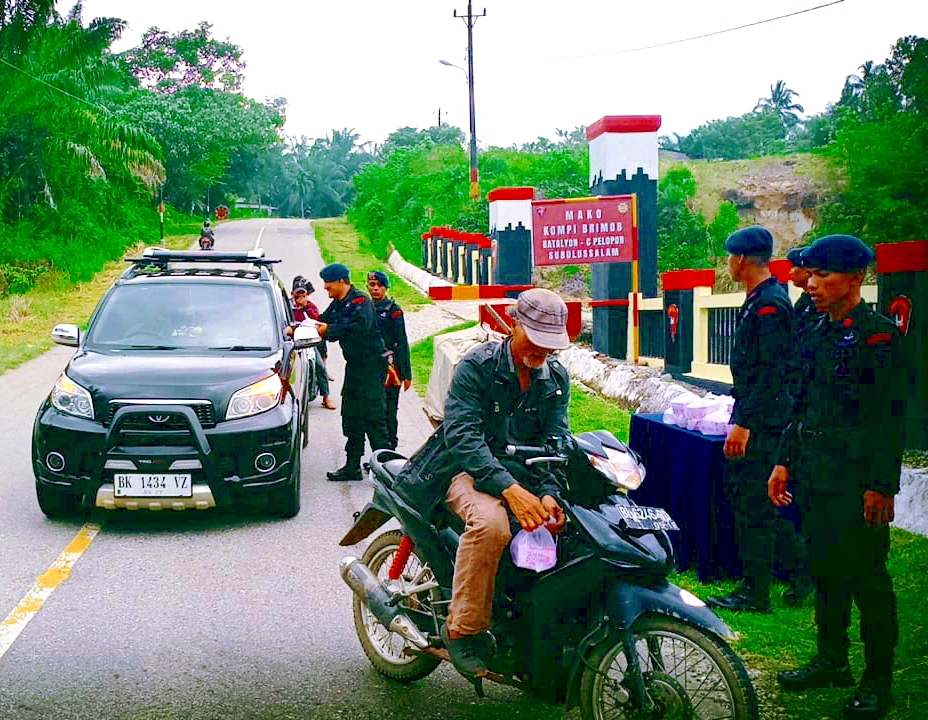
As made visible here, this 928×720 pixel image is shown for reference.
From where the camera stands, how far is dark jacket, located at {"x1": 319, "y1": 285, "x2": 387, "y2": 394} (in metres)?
8.92

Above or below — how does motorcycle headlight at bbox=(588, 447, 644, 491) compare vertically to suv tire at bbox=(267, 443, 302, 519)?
above

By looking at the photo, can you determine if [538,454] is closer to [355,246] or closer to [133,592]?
[133,592]

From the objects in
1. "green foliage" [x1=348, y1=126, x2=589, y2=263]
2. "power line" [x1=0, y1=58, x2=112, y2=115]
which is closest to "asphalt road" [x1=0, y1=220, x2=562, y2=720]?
"power line" [x1=0, y1=58, x2=112, y2=115]

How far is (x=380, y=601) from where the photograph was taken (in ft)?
15.3

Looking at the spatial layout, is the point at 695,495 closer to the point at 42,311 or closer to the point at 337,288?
the point at 337,288

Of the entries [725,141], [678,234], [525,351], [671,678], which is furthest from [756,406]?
[725,141]

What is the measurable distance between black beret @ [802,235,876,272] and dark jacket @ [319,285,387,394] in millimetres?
5024

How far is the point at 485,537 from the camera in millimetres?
3945

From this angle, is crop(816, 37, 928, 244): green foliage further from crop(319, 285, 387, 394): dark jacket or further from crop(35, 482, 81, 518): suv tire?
crop(35, 482, 81, 518): suv tire

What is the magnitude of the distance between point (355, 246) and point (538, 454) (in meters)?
44.4

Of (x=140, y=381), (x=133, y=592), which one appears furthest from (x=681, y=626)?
(x=140, y=381)

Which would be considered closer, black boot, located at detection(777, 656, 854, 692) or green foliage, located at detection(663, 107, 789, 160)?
black boot, located at detection(777, 656, 854, 692)

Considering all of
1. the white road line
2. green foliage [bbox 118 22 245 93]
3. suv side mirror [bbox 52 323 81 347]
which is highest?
green foliage [bbox 118 22 245 93]

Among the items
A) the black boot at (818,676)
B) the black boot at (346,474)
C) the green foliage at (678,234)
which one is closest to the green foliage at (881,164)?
the green foliage at (678,234)
